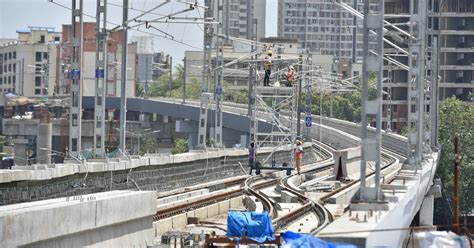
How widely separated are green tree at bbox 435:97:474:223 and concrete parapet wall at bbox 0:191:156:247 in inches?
1915

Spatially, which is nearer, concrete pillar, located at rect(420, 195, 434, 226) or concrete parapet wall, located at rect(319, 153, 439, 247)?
concrete parapet wall, located at rect(319, 153, 439, 247)

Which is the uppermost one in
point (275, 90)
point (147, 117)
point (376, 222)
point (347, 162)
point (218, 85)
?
point (218, 85)

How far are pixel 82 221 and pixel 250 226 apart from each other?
3393mm

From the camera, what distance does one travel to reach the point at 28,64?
533 ft

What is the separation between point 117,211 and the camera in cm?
2214

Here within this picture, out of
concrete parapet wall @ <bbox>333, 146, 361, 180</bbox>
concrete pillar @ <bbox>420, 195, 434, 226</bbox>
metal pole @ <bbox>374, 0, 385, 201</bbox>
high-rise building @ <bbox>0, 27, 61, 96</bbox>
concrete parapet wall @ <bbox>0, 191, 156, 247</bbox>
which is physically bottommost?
concrete pillar @ <bbox>420, 195, 434, 226</bbox>

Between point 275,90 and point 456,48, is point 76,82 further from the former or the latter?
point 456,48

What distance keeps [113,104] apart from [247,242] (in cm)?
11379

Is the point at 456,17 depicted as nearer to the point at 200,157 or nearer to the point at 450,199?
the point at 450,199

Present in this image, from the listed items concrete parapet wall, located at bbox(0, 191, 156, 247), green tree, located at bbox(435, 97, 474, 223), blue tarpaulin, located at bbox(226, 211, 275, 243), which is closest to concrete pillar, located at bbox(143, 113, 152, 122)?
green tree, located at bbox(435, 97, 474, 223)

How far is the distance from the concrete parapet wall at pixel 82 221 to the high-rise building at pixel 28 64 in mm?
124659

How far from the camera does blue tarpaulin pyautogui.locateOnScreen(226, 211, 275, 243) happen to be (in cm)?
2261

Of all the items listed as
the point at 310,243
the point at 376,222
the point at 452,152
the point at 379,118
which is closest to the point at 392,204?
the point at 379,118

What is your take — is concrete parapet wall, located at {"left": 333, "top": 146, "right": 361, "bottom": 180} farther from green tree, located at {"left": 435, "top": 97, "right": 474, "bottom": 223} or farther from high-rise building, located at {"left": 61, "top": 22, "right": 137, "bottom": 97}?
high-rise building, located at {"left": 61, "top": 22, "right": 137, "bottom": 97}
